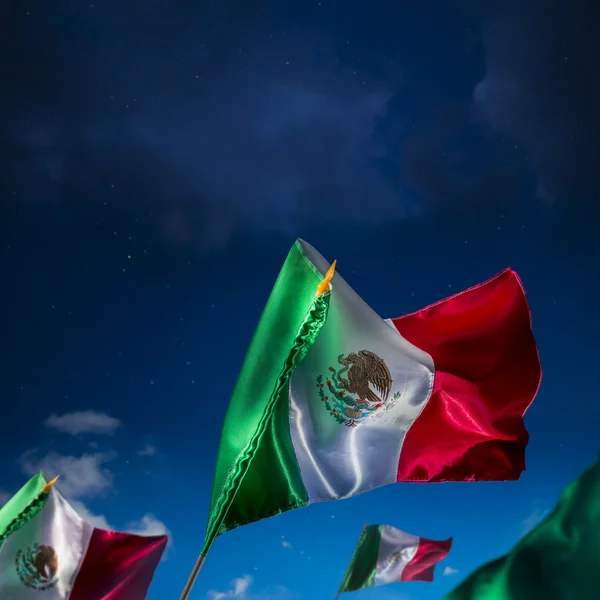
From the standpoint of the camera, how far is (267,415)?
4164 millimetres

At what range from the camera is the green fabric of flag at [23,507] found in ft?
21.9

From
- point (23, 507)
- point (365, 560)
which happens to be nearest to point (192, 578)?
point (23, 507)

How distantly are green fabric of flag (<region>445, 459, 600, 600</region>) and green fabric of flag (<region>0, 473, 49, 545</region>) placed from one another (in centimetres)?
675

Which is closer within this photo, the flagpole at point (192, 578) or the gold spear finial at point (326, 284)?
the flagpole at point (192, 578)

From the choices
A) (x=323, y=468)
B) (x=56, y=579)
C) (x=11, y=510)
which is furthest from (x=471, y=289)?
(x=56, y=579)

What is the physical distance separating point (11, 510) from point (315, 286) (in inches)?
221

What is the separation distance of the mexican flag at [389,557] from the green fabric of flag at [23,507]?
7543mm

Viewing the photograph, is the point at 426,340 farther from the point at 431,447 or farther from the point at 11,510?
the point at 11,510

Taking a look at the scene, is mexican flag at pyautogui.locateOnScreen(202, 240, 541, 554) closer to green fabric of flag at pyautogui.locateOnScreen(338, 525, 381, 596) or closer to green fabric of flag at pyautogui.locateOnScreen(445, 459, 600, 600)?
green fabric of flag at pyautogui.locateOnScreen(445, 459, 600, 600)

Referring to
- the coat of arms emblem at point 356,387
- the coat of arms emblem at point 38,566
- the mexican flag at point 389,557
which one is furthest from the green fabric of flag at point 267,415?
the mexican flag at point 389,557

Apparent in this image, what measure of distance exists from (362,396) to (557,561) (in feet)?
13.2

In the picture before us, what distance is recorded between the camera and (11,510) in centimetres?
735

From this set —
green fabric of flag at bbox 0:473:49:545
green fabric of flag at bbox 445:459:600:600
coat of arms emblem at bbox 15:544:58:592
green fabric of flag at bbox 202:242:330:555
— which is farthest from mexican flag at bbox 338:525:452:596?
green fabric of flag at bbox 445:459:600:600

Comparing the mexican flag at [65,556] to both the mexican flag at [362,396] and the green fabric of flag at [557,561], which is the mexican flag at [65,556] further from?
the green fabric of flag at [557,561]
